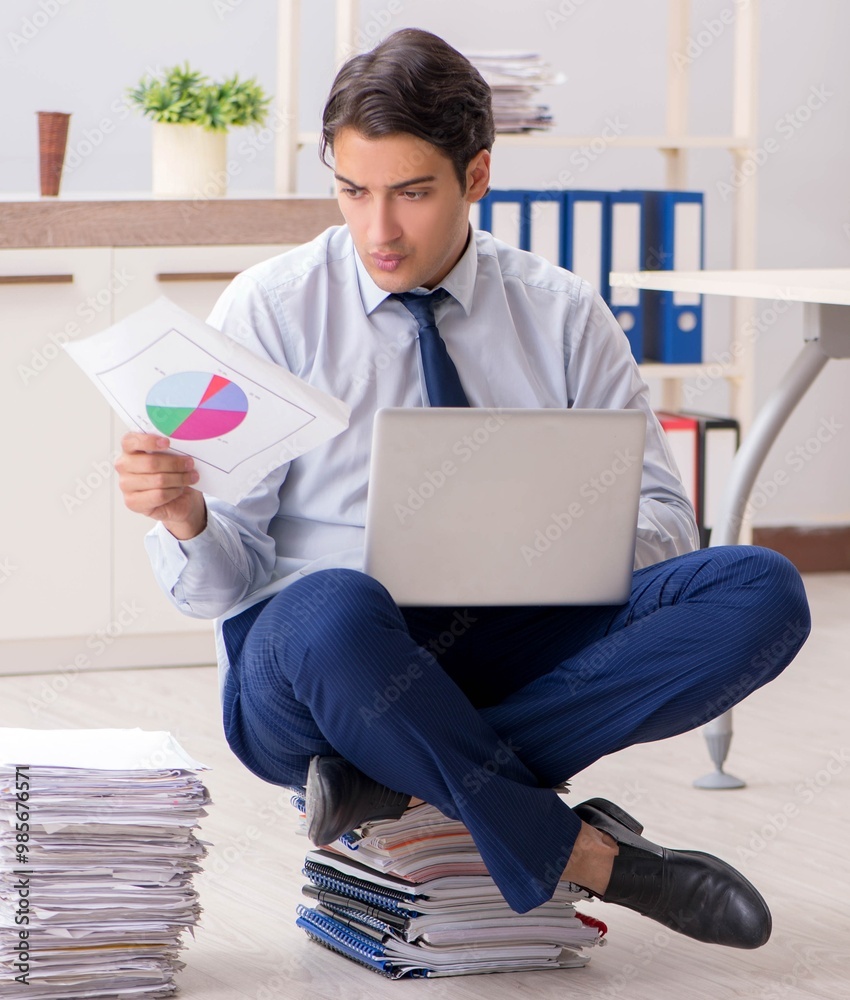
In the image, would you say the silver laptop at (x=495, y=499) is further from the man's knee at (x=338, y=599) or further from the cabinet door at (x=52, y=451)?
the cabinet door at (x=52, y=451)

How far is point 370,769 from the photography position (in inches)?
59.6

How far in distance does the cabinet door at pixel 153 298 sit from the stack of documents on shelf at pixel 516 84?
53 centimetres

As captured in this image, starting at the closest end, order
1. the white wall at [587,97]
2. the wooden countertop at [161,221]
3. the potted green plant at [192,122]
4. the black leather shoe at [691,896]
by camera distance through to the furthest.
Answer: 1. the black leather shoe at [691,896]
2. the wooden countertop at [161,221]
3. the potted green plant at [192,122]
4. the white wall at [587,97]

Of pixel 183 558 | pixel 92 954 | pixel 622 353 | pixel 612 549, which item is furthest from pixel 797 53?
pixel 92 954

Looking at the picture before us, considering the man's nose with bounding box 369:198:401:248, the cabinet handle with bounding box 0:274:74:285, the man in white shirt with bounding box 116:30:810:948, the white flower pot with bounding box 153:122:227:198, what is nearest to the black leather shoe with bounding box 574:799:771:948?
the man in white shirt with bounding box 116:30:810:948

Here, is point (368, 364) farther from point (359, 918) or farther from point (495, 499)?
point (359, 918)

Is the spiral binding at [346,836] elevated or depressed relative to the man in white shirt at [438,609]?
depressed

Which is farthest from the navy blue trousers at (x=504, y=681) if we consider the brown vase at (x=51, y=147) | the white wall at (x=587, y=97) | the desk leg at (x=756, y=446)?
the white wall at (x=587, y=97)

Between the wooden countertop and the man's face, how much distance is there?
1240 millimetres

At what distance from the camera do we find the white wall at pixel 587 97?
319 centimetres

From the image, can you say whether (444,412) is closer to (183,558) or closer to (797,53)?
(183,558)

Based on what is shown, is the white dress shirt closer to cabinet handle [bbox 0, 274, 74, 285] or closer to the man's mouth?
the man's mouth

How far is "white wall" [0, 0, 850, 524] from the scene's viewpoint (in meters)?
3.19

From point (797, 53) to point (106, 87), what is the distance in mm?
1596
